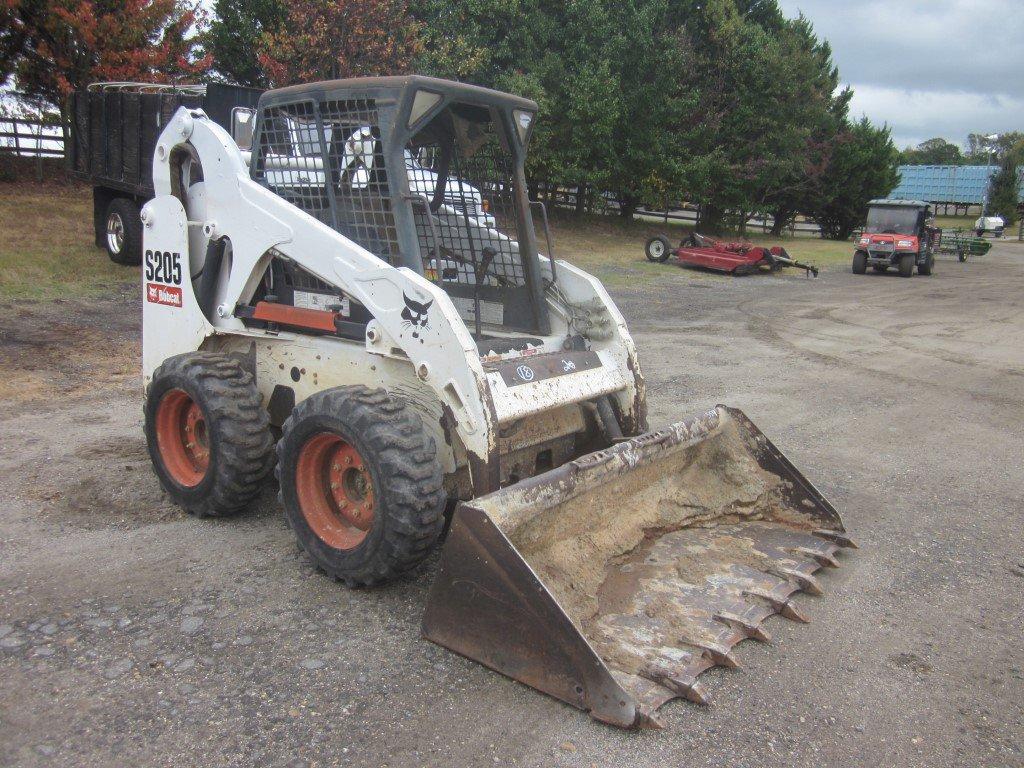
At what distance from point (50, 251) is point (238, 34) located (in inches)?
454

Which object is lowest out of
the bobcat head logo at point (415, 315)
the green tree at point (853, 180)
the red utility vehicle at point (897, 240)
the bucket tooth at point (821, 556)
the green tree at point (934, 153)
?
the bucket tooth at point (821, 556)

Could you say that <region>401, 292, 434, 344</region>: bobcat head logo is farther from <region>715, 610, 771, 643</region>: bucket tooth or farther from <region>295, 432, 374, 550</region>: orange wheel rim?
<region>715, 610, 771, 643</region>: bucket tooth

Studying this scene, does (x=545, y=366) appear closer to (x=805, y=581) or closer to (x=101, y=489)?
(x=805, y=581)

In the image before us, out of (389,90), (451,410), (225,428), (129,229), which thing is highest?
(389,90)

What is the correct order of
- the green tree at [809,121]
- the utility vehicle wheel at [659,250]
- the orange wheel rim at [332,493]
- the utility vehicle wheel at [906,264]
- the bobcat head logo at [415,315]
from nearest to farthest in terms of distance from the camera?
the bobcat head logo at [415,315], the orange wheel rim at [332,493], the utility vehicle wheel at [659,250], the utility vehicle wheel at [906,264], the green tree at [809,121]

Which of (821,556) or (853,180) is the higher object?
(853,180)

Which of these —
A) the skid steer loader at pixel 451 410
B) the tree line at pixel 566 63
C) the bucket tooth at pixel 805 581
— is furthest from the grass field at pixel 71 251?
the bucket tooth at pixel 805 581

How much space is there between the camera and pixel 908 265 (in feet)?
76.8

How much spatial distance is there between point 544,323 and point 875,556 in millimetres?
2246

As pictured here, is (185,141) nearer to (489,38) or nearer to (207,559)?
(207,559)

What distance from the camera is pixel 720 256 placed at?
21.1m

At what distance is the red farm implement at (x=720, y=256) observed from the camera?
68.9 ft

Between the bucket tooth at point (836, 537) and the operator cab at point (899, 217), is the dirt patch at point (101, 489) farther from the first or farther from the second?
the operator cab at point (899, 217)

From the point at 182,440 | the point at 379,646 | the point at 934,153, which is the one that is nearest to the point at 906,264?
the point at 182,440
